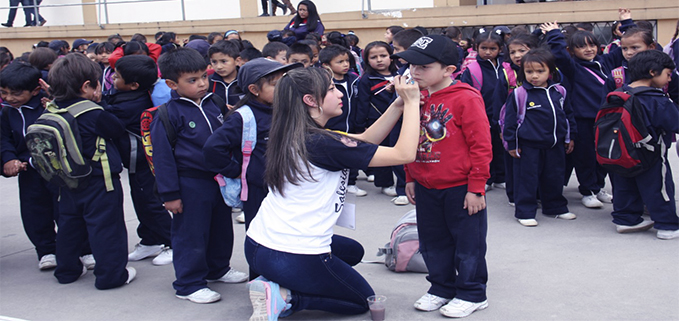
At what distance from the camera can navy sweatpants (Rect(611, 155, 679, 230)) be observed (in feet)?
16.4

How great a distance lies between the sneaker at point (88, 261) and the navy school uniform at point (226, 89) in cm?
178

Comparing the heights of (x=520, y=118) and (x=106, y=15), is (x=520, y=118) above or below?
below

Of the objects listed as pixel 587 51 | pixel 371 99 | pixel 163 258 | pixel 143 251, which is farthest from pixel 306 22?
pixel 163 258

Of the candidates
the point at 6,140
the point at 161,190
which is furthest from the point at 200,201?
the point at 6,140

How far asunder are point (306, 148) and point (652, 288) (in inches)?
91.9

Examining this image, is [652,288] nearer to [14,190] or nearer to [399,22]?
[14,190]

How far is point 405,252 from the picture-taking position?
4.44 m

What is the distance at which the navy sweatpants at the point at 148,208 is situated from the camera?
4.90 m

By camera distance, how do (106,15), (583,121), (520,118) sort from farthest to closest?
(106,15)
(583,121)
(520,118)

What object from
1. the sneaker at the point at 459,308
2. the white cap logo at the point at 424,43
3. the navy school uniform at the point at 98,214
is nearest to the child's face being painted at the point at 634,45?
the white cap logo at the point at 424,43

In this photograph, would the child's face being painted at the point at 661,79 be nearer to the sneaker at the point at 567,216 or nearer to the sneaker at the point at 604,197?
the sneaker at the point at 567,216

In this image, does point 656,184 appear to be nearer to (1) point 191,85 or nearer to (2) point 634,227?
(2) point 634,227

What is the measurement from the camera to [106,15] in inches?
576

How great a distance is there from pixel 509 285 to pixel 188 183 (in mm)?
2153
